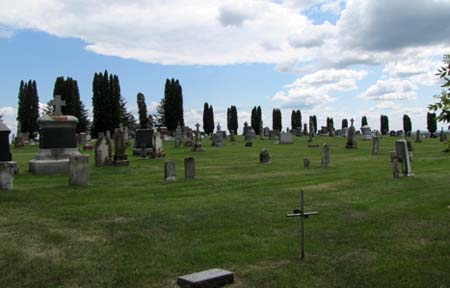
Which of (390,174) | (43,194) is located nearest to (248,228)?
(43,194)

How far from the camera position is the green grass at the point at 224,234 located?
676 cm

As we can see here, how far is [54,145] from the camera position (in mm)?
18500

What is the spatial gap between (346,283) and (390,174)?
39.4 ft

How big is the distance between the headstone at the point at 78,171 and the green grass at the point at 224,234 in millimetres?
351

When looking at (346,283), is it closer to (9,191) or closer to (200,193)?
(200,193)

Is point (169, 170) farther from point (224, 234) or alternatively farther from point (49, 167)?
point (224, 234)

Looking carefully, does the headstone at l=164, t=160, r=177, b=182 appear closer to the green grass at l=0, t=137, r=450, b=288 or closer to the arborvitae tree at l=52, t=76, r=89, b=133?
the green grass at l=0, t=137, r=450, b=288

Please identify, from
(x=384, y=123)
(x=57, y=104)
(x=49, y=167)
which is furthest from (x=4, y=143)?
(x=384, y=123)

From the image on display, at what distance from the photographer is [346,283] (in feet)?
21.2

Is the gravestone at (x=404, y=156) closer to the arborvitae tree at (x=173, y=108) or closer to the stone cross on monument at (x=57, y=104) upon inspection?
the stone cross on monument at (x=57, y=104)

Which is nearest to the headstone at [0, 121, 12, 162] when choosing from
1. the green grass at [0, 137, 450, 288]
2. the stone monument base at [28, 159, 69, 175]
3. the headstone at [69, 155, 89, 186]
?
the stone monument base at [28, 159, 69, 175]

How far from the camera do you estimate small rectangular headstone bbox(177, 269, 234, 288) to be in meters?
5.99

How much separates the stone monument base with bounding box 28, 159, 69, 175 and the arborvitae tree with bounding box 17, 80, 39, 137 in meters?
46.2

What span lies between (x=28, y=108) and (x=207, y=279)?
62.3 meters
